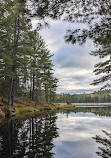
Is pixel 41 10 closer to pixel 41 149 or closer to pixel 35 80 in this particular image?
pixel 41 149

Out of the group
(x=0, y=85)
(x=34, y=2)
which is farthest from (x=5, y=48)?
(x=34, y=2)

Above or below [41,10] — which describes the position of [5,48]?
above

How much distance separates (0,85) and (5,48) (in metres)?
9.98

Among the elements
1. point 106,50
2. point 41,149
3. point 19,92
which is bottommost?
point 41,149

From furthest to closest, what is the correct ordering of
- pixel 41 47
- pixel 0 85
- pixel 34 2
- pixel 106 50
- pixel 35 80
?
pixel 41 47 → pixel 35 80 → pixel 0 85 → pixel 106 50 → pixel 34 2

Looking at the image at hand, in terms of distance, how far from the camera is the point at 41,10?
17.5 feet

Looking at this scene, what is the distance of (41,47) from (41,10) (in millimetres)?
35101

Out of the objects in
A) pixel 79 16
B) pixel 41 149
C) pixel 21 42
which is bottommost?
pixel 41 149

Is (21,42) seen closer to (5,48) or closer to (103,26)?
(5,48)

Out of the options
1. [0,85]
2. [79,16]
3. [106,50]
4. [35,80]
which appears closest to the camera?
[79,16]

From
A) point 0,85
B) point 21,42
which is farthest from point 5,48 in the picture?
point 0,85

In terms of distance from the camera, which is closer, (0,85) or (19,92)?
(0,85)

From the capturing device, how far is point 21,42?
20.5 meters

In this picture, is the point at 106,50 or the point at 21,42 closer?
the point at 106,50
